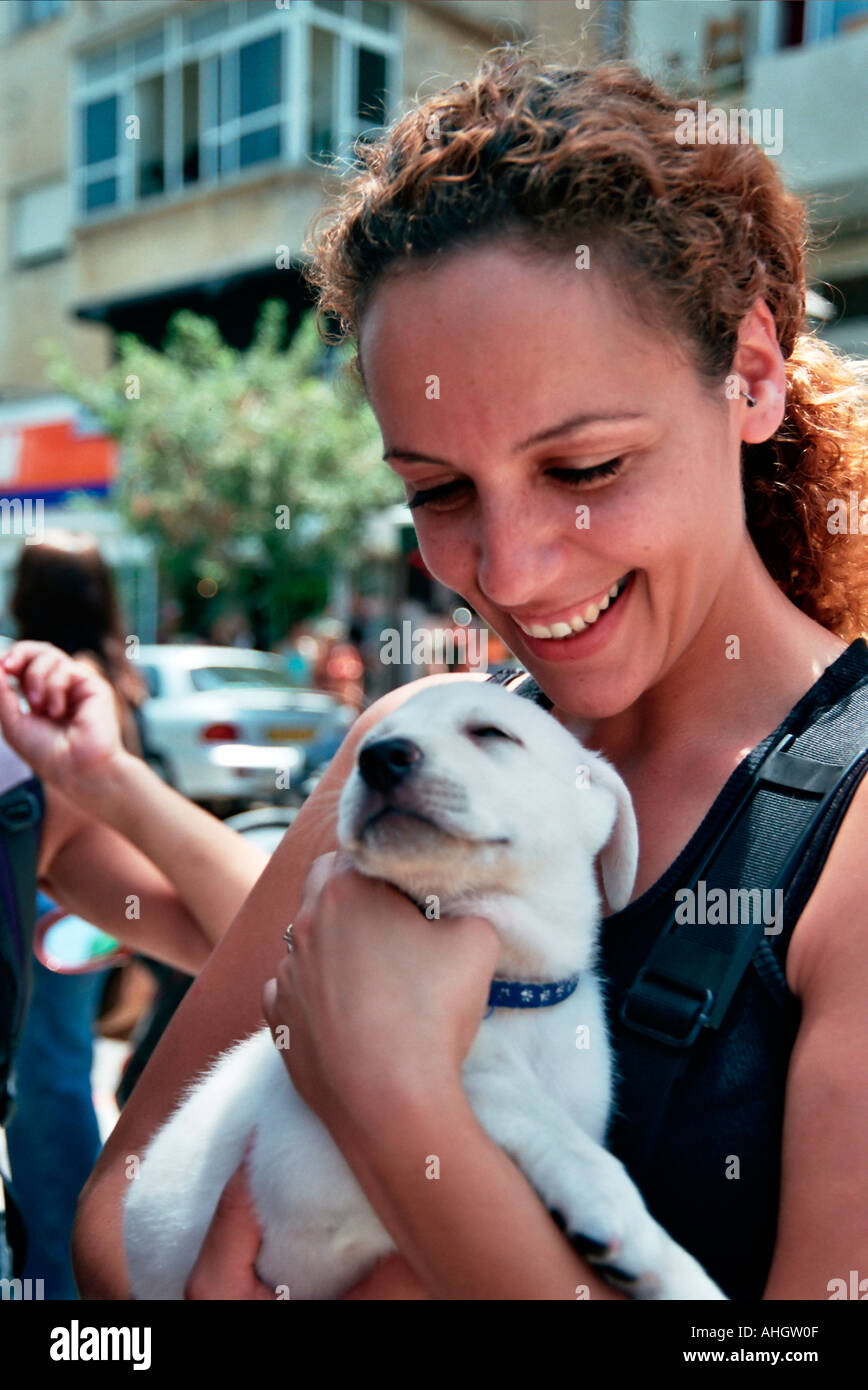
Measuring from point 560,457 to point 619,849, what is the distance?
544 mm

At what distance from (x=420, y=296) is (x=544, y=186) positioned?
7.6 inches

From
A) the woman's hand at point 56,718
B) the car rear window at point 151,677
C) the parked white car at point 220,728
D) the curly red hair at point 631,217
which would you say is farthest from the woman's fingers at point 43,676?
the car rear window at point 151,677

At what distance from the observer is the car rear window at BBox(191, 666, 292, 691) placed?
528 inches

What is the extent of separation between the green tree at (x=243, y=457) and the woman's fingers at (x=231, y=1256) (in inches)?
727

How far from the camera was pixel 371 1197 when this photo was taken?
1324mm

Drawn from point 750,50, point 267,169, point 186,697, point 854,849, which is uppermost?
point 267,169

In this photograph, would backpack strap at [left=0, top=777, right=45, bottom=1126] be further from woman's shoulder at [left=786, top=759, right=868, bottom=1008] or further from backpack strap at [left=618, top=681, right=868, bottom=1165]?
woman's shoulder at [left=786, top=759, right=868, bottom=1008]

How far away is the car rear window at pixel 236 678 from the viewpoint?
44.0 ft

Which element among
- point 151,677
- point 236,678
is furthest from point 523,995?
point 236,678

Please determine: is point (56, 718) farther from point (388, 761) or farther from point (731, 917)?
point (731, 917)

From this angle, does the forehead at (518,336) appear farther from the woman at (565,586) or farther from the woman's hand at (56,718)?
the woman's hand at (56,718)

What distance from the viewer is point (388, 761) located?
162cm
